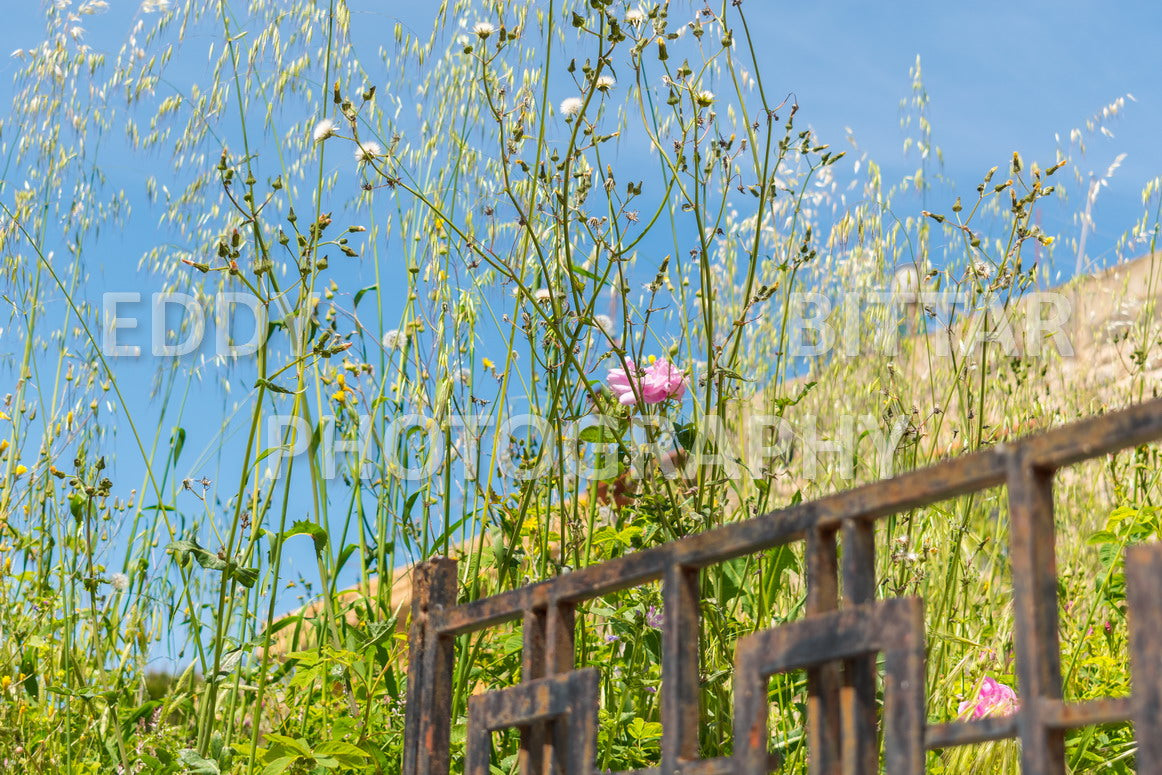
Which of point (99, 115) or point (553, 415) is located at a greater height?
point (99, 115)

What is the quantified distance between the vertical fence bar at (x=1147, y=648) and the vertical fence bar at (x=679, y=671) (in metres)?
0.29

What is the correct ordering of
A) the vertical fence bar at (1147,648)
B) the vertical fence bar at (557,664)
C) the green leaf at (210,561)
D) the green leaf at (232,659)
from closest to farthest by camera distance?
the vertical fence bar at (1147,648) → the vertical fence bar at (557,664) → the green leaf at (210,561) → the green leaf at (232,659)

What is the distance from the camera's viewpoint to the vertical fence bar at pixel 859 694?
2.26 feet

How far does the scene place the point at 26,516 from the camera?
238 centimetres

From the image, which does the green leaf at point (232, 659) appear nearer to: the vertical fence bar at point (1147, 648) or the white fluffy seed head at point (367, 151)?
the white fluffy seed head at point (367, 151)

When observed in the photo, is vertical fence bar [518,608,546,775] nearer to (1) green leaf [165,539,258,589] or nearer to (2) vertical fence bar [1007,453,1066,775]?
(2) vertical fence bar [1007,453,1066,775]

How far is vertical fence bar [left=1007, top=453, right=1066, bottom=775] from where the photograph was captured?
617 mm

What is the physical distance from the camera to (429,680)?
1043mm

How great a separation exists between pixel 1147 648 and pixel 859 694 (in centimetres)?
17

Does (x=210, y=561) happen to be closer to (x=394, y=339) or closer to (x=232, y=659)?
(x=232, y=659)

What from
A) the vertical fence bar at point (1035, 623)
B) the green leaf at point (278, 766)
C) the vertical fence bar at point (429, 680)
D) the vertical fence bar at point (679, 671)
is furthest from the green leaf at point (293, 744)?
the vertical fence bar at point (1035, 623)

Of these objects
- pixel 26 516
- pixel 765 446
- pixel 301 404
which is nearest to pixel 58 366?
pixel 26 516

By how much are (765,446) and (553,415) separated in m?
0.45

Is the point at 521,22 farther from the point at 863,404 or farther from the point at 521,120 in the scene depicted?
the point at 863,404
